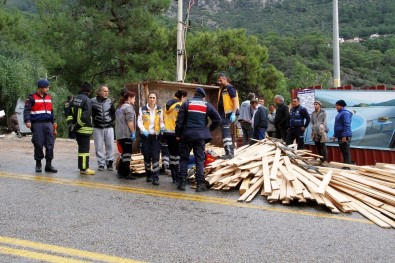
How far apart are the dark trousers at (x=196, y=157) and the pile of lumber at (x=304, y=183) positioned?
0.37 metres

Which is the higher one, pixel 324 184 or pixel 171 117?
pixel 171 117

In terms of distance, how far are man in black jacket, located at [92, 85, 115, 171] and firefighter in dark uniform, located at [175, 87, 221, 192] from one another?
2.58m

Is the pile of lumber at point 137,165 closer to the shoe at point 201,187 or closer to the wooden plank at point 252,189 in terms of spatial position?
the shoe at point 201,187

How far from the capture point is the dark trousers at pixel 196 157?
8812 millimetres

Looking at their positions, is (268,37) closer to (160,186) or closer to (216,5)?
(216,5)

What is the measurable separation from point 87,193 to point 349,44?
69.2m

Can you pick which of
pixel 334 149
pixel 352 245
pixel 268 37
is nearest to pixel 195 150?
pixel 352 245

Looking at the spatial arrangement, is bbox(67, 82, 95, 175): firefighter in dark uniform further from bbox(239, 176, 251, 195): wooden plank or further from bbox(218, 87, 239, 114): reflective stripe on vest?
bbox(239, 176, 251, 195): wooden plank

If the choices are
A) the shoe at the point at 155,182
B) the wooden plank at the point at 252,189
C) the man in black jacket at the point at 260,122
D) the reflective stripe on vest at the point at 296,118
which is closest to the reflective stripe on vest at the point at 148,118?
the shoe at the point at 155,182

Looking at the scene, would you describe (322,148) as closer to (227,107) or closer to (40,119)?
(227,107)

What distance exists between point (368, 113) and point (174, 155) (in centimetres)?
662

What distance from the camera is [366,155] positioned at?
537 inches

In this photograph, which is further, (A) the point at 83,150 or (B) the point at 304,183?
(A) the point at 83,150

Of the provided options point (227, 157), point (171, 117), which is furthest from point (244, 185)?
point (171, 117)
